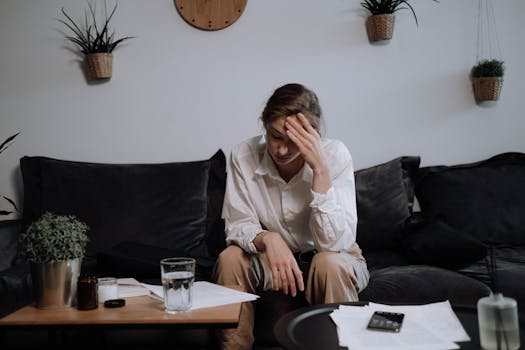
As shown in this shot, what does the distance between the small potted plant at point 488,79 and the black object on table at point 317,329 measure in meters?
1.82

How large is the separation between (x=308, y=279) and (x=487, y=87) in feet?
5.39

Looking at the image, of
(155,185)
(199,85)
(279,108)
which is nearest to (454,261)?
(279,108)

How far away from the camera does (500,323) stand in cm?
100

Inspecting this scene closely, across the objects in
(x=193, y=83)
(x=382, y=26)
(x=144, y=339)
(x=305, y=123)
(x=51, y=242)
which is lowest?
(x=144, y=339)

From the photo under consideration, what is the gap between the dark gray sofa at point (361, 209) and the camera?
223 cm

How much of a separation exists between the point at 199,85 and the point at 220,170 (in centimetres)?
48

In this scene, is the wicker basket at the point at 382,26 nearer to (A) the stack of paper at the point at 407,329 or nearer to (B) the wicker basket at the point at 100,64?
(B) the wicker basket at the point at 100,64

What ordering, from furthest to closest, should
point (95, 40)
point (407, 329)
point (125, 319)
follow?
point (95, 40), point (125, 319), point (407, 329)

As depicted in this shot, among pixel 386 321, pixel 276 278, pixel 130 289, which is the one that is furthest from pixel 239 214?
A: pixel 386 321

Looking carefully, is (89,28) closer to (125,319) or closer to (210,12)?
(210,12)

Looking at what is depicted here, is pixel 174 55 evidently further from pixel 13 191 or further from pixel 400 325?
pixel 400 325

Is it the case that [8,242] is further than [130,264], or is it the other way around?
[8,242]

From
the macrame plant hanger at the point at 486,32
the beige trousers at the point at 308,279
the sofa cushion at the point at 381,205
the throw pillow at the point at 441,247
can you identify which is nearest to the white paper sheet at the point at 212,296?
the beige trousers at the point at 308,279

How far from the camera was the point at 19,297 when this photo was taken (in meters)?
1.90
